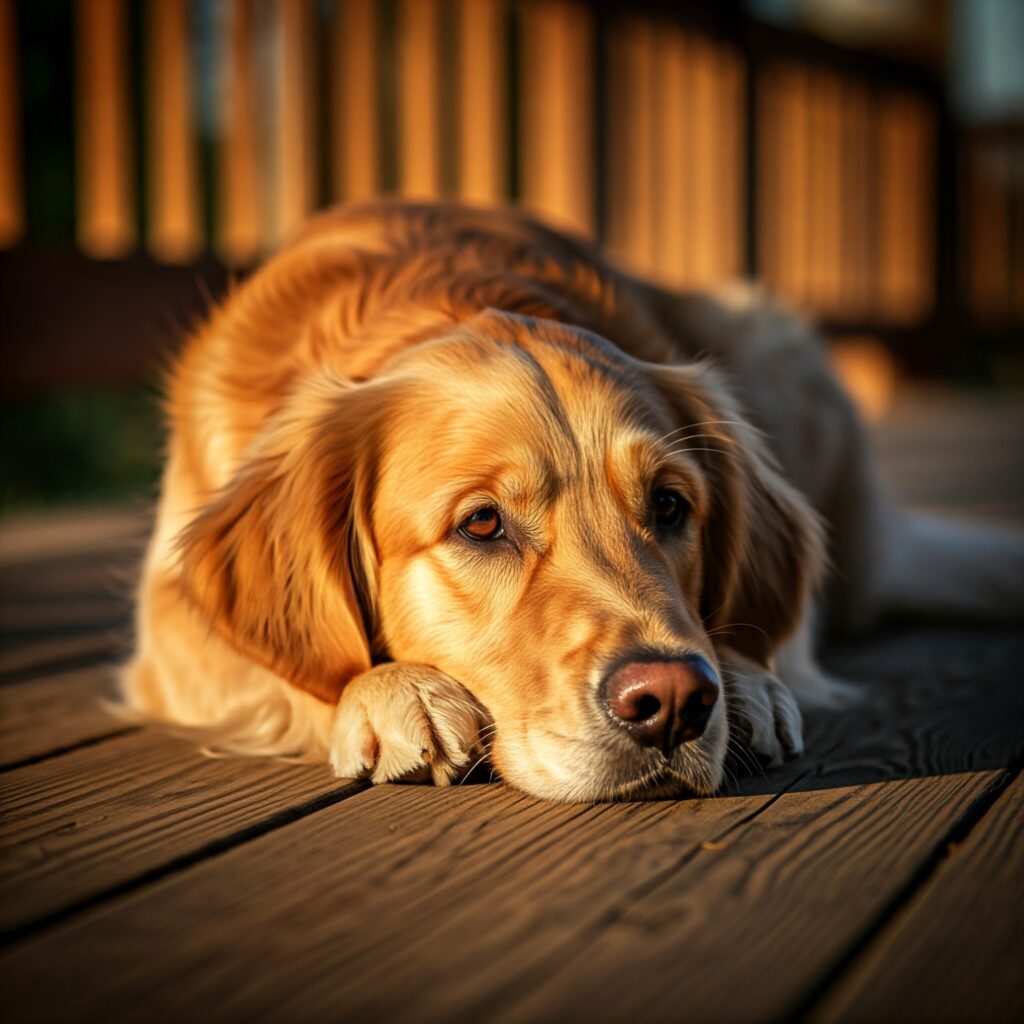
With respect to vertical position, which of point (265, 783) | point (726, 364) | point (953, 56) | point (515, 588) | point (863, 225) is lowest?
point (265, 783)

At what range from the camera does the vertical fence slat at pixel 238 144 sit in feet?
17.2

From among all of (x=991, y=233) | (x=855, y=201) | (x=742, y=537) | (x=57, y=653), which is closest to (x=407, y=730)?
(x=742, y=537)

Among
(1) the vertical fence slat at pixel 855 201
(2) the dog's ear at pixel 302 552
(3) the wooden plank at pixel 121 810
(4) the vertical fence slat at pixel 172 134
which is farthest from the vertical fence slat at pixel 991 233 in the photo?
(3) the wooden plank at pixel 121 810

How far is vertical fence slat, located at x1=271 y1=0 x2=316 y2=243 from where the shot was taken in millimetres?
5410

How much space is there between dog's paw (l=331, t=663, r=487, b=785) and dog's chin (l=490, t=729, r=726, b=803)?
0.47 feet

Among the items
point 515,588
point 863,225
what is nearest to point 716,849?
point 515,588

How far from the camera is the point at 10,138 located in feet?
14.8

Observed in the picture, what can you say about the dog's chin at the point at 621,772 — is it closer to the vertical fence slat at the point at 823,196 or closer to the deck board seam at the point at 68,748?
the deck board seam at the point at 68,748

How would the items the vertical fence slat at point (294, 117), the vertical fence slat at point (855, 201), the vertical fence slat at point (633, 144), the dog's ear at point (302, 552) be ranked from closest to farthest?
1. the dog's ear at point (302, 552)
2. the vertical fence slat at point (294, 117)
3. the vertical fence slat at point (633, 144)
4. the vertical fence slat at point (855, 201)

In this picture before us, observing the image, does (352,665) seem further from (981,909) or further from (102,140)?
(102,140)

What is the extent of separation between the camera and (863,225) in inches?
399

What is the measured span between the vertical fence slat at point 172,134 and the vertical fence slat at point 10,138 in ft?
1.98

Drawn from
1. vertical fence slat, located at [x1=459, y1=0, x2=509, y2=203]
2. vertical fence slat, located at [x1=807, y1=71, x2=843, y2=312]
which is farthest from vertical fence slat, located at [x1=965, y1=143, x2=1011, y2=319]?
vertical fence slat, located at [x1=459, y1=0, x2=509, y2=203]

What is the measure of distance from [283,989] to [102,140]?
14.3ft
